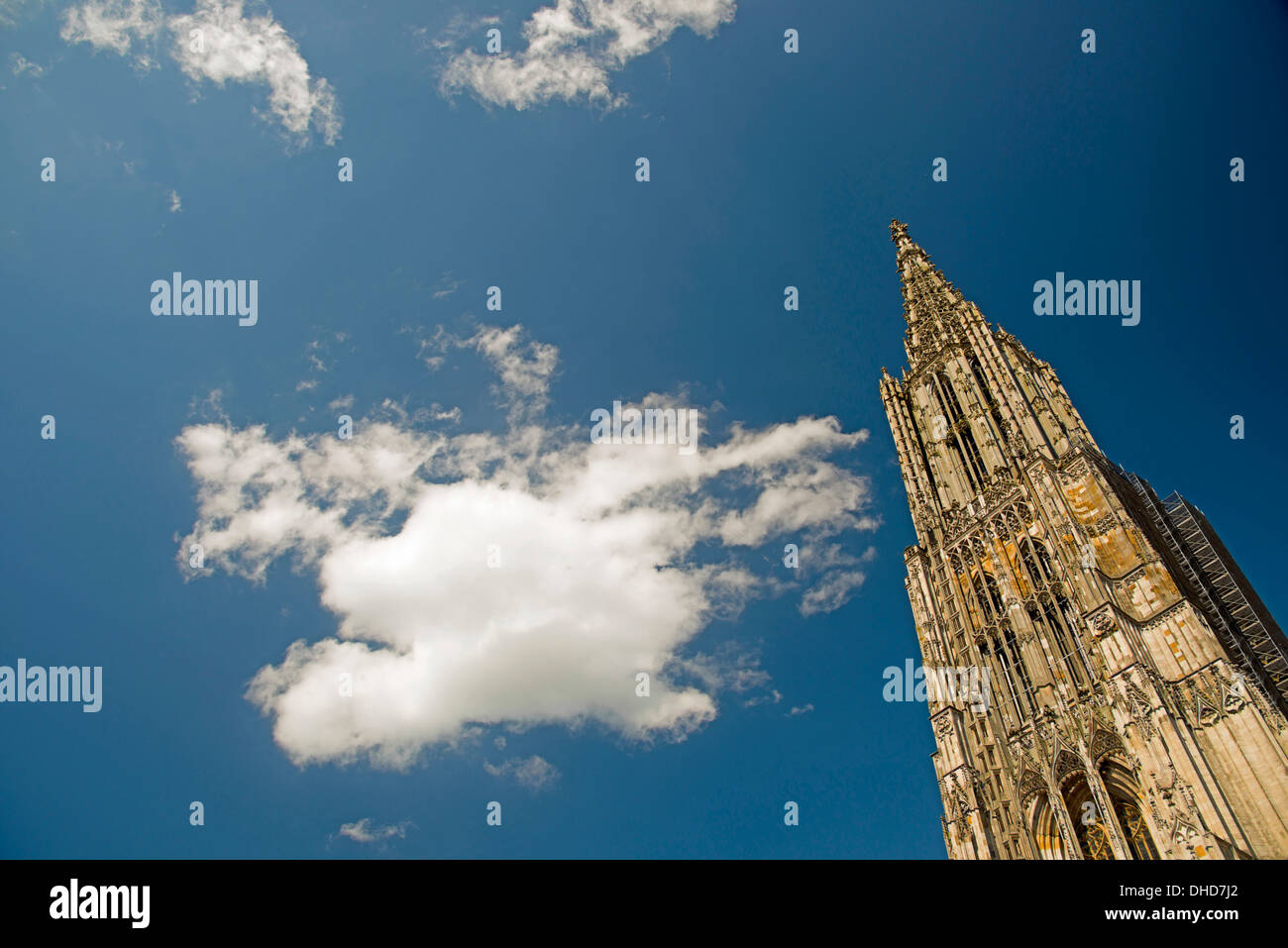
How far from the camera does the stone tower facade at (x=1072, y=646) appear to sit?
89.0ft

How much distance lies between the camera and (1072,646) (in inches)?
1348

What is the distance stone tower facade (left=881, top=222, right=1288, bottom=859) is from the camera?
27.1m
